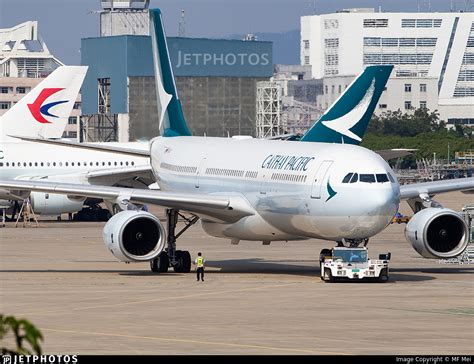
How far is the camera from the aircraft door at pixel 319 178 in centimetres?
3747

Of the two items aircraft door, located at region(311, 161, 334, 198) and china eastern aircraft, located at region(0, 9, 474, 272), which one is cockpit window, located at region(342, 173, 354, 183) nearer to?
china eastern aircraft, located at region(0, 9, 474, 272)

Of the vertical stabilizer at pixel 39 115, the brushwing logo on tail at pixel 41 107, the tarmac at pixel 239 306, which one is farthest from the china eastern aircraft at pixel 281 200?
the brushwing logo on tail at pixel 41 107

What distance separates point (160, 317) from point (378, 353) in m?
7.02

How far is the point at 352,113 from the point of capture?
5675cm

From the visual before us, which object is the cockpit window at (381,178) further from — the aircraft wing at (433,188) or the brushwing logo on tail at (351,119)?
the brushwing logo on tail at (351,119)

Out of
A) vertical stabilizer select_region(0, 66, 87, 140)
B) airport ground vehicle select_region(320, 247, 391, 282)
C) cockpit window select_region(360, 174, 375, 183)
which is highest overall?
vertical stabilizer select_region(0, 66, 87, 140)

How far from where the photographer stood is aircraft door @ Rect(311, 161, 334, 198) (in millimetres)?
37469

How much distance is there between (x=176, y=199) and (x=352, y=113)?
1838cm

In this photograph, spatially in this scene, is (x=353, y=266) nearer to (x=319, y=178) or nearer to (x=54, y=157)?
(x=319, y=178)

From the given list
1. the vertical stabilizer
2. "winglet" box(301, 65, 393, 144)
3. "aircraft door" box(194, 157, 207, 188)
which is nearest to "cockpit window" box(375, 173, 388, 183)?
"aircraft door" box(194, 157, 207, 188)

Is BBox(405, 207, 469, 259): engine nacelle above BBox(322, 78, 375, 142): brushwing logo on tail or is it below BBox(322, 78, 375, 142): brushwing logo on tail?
below

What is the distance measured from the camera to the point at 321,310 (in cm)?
3072

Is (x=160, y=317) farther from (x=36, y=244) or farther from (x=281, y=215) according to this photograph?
(x=36, y=244)

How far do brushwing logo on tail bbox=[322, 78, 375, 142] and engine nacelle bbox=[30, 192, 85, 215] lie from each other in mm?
17516
